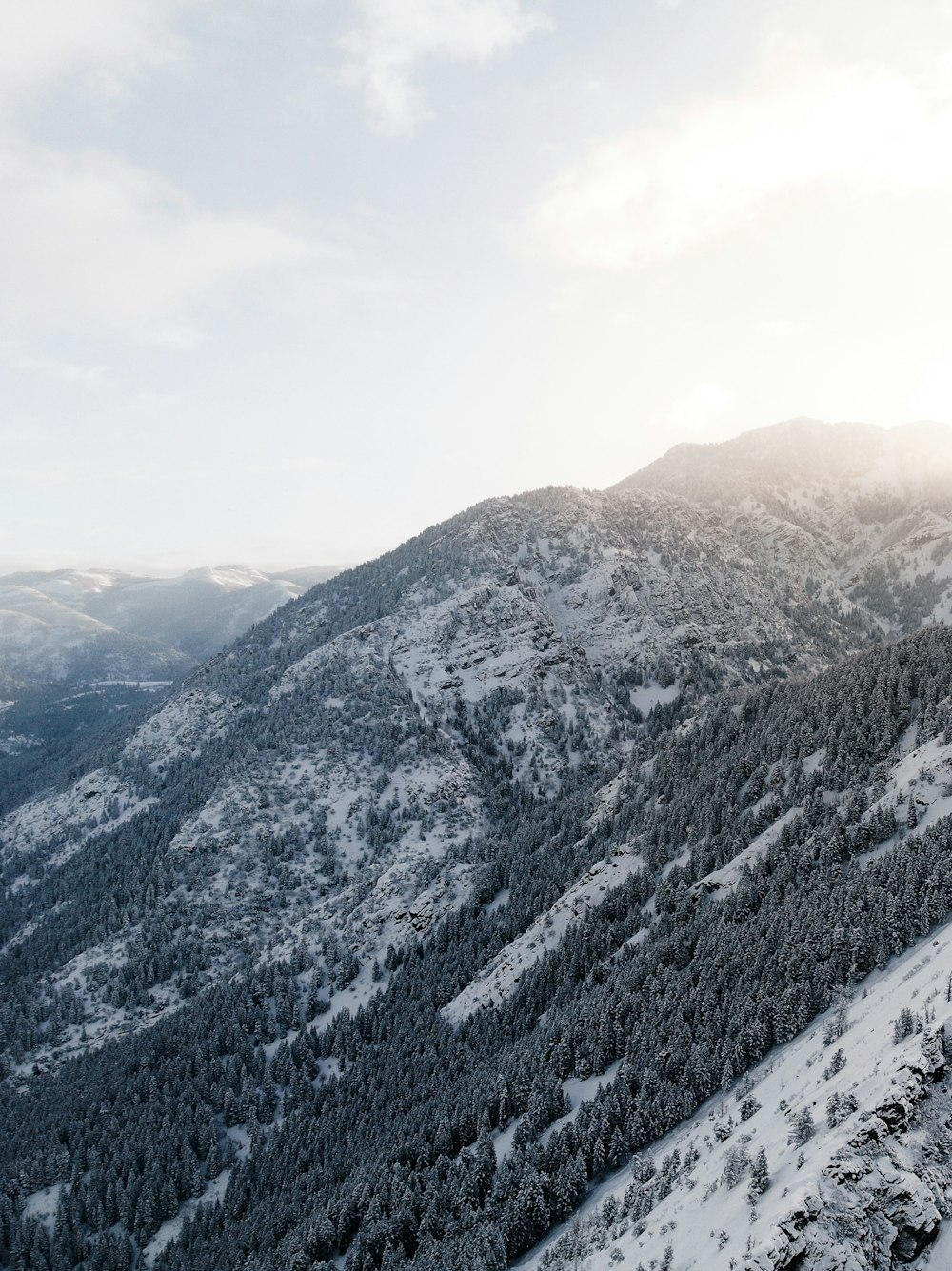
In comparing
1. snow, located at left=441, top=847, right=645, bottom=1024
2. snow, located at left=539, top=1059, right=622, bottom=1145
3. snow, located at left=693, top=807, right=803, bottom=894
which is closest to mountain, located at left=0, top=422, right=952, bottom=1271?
snow, located at left=539, top=1059, right=622, bottom=1145

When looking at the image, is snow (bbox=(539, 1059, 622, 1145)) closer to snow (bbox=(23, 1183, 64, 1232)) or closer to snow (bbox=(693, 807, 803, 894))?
snow (bbox=(693, 807, 803, 894))

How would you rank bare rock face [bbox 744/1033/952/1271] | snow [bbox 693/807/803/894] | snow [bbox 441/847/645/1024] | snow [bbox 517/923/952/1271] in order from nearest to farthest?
bare rock face [bbox 744/1033/952/1271] < snow [bbox 517/923/952/1271] < snow [bbox 693/807/803/894] < snow [bbox 441/847/645/1024]

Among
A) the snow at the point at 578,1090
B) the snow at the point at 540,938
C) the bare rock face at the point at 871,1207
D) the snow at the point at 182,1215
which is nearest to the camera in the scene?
the bare rock face at the point at 871,1207

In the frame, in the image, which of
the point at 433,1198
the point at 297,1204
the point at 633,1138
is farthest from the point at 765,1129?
the point at 297,1204

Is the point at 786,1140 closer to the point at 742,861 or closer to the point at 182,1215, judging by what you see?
the point at 742,861

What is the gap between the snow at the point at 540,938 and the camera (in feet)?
347

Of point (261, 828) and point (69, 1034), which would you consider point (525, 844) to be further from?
point (69, 1034)

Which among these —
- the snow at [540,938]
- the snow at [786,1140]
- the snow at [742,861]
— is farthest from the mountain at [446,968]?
the snow at [786,1140]

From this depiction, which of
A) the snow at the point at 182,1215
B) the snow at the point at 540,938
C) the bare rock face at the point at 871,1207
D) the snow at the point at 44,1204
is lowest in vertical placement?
the snow at the point at 182,1215

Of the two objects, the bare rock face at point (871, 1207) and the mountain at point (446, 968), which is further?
the mountain at point (446, 968)

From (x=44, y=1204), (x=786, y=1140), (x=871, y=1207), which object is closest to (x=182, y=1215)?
(x=44, y=1204)

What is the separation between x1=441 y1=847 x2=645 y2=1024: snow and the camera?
105812 millimetres

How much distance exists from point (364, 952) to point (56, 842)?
395 feet

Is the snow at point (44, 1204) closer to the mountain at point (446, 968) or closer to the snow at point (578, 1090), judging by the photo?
the mountain at point (446, 968)
